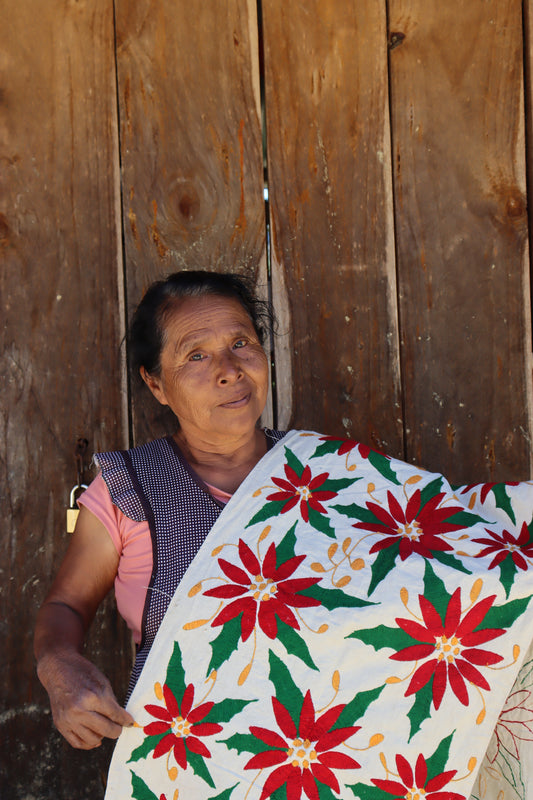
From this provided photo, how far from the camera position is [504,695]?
1.19 meters

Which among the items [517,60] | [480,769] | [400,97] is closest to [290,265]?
[400,97]

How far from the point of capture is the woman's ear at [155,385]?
165 cm

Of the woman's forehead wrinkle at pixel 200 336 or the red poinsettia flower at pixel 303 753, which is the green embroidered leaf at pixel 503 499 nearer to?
the red poinsettia flower at pixel 303 753

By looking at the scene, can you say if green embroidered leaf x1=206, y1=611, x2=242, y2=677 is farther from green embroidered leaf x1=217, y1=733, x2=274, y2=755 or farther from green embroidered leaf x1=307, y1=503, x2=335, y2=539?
green embroidered leaf x1=307, y1=503, x2=335, y2=539

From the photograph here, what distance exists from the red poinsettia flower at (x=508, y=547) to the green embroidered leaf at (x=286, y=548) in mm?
348

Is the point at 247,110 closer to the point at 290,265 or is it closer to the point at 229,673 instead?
the point at 290,265

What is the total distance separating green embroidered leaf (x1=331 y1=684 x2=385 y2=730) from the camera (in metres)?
1.18

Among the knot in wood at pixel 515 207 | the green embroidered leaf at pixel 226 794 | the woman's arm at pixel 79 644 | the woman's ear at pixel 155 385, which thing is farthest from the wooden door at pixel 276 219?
the green embroidered leaf at pixel 226 794

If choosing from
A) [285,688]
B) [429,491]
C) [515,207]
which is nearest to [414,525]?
A: [429,491]

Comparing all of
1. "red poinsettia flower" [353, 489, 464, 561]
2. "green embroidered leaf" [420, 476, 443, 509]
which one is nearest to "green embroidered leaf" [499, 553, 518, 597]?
"red poinsettia flower" [353, 489, 464, 561]

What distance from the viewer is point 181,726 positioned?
1.20m

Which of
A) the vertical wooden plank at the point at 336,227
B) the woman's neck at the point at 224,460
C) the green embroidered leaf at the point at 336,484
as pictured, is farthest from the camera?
the vertical wooden plank at the point at 336,227

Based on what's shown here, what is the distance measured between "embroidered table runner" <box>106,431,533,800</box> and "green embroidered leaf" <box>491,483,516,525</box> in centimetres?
8

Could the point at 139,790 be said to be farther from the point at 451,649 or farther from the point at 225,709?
the point at 451,649
